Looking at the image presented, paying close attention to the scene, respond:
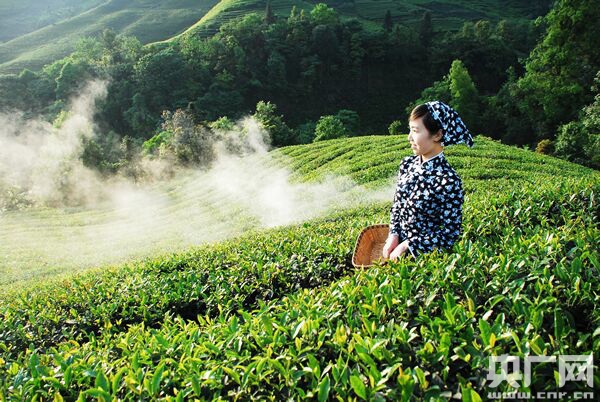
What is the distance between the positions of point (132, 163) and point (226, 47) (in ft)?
121

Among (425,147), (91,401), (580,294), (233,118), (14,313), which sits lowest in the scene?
(233,118)

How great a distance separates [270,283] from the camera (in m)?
4.85

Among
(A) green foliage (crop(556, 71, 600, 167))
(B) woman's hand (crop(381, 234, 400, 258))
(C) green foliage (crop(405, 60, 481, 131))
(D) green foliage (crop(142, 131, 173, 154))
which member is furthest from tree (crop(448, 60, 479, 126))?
(B) woman's hand (crop(381, 234, 400, 258))

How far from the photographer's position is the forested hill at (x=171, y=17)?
87250 millimetres

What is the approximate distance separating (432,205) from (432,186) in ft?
0.57

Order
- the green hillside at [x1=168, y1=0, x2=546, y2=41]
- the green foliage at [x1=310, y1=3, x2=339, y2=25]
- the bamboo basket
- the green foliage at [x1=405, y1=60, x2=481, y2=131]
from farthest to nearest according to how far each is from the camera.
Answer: the green hillside at [x1=168, y1=0, x2=546, y2=41] < the green foliage at [x1=310, y1=3, x2=339, y2=25] < the green foliage at [x1=405, y1=60, x2=481, y2=131] < the bamboo basket

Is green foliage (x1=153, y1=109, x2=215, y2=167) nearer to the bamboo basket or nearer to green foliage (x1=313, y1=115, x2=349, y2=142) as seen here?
green foliage (x1=313, y1=115, x2=349, y2=142)

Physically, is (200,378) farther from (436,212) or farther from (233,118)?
(233,118)

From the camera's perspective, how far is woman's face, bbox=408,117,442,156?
12.4 feet

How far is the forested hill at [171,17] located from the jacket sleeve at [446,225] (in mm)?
83882

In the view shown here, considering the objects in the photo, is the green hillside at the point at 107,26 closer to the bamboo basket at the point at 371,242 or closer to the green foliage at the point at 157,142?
the green foliage at the point at 157,142

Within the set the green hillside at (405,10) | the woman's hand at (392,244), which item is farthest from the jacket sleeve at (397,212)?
the green hillside at (405,10)

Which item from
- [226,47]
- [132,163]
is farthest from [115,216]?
[226,47]

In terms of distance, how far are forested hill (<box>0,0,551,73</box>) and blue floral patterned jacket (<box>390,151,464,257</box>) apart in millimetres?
83683
